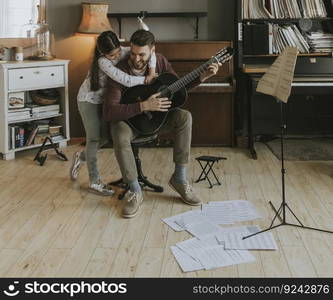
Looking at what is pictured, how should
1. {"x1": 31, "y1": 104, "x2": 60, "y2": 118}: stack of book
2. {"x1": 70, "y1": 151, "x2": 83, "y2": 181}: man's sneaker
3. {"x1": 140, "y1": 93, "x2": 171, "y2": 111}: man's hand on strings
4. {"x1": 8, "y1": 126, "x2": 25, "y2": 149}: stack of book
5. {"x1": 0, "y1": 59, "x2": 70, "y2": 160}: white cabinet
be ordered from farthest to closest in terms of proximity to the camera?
{"x1": 31, "y1": 104, "x2": 60, "y2": 118}: stack of book
{"x1": 8, "y1": 126, "x2": 25, "y2": 149}: stack of book
{"x1": 0, "y1": 59, "x2": 70, "y2": 160}: white cabinet
{"x1": 70, "y1": 151, "x2": 83, "y2": 181}: man's sneaker
{"x1": 140, "y1": 93, "x2": 171, "y2": 111}: man's hand on strings

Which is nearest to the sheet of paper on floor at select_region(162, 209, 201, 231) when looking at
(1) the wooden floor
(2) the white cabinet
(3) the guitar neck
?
(1) the wooden floor

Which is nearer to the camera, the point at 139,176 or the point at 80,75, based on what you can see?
the point at 139,176

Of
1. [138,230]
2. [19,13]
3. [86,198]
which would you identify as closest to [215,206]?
[138,230]

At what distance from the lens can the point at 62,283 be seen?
7.89 ft

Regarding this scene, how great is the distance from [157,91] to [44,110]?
1.72 m

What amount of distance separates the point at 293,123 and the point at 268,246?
2.59m

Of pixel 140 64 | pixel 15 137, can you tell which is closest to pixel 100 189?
pixel 140 64

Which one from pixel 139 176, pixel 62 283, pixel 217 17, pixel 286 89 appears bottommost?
pixel 62 283

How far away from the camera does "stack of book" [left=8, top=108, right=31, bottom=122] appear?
4.55 meters

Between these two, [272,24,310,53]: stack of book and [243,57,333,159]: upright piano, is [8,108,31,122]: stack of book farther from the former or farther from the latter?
[272,24,310,53]: stack of book

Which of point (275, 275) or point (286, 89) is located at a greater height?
point (286, 89)

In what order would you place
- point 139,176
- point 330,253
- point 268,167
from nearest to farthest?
point 330,253 < point 139,176 < point 268,167

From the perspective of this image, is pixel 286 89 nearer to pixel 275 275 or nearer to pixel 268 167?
pixel 275 275

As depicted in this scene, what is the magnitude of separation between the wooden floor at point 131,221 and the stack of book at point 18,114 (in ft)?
1.07
